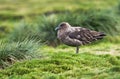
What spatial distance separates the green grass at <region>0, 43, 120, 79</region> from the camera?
12.7 metres

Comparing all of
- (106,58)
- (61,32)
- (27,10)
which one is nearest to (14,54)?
(61,32)

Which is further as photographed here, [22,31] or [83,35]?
[22,31]

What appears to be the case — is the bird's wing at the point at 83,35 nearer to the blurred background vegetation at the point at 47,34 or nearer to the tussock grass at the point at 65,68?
the blurred background vegetation at the point at 47,34

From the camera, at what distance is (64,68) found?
1391cm

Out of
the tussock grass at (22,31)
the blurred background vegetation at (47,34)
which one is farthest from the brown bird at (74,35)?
the tussock grass at (22,31)

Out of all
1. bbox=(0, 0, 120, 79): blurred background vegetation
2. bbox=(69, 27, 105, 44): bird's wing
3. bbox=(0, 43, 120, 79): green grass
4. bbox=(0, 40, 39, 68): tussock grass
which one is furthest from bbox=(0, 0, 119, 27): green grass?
bbox=(0, 43, 120, 79): green grass

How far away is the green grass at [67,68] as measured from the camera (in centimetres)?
Result: 1271

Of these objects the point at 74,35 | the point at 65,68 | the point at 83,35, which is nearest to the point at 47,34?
the point at 83,35

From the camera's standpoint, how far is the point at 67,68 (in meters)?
13.9

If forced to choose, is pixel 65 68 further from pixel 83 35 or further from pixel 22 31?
pixel 22 31

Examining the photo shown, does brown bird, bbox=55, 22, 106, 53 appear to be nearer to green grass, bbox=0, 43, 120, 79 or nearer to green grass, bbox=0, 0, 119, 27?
green grass, bbox=0, 43, 120, 79

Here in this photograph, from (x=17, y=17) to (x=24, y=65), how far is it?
20.1 metres

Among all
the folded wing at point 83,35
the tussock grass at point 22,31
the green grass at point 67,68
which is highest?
the folded wing at point 83,35

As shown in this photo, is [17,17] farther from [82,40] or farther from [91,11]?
[82,40]
